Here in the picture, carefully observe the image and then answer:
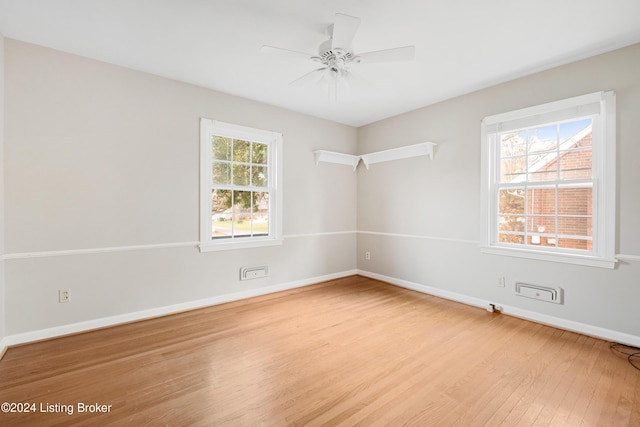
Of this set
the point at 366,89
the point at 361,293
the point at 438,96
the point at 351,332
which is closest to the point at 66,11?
the point at 366,89

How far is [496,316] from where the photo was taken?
3.24m

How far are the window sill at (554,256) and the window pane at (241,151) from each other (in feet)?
10.6

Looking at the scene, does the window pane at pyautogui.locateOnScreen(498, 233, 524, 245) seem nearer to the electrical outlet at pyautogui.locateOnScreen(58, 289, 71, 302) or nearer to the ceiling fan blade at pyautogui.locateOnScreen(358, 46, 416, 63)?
the ceiling fan blade at pyautogui.locateOnScreen(358, 46, 416, 63)

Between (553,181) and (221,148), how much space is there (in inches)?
151

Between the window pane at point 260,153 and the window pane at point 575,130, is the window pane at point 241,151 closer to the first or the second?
the window pane at point 260,153

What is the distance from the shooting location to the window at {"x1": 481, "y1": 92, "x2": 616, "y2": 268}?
2.67m

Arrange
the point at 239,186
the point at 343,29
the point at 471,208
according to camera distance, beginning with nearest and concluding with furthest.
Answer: the point at 343,29 → the point at 471,208 → the point at 239,186

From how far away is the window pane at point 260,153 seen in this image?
4043mm

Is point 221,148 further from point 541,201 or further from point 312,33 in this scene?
point 541,201

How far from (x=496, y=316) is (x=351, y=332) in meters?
1.72

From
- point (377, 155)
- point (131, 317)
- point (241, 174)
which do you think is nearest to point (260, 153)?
point (241, 174)

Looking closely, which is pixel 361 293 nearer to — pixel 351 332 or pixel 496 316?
pixel 351 332

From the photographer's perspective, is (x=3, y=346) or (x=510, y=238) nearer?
(x=3, y=346)

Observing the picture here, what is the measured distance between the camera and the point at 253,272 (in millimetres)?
3896
